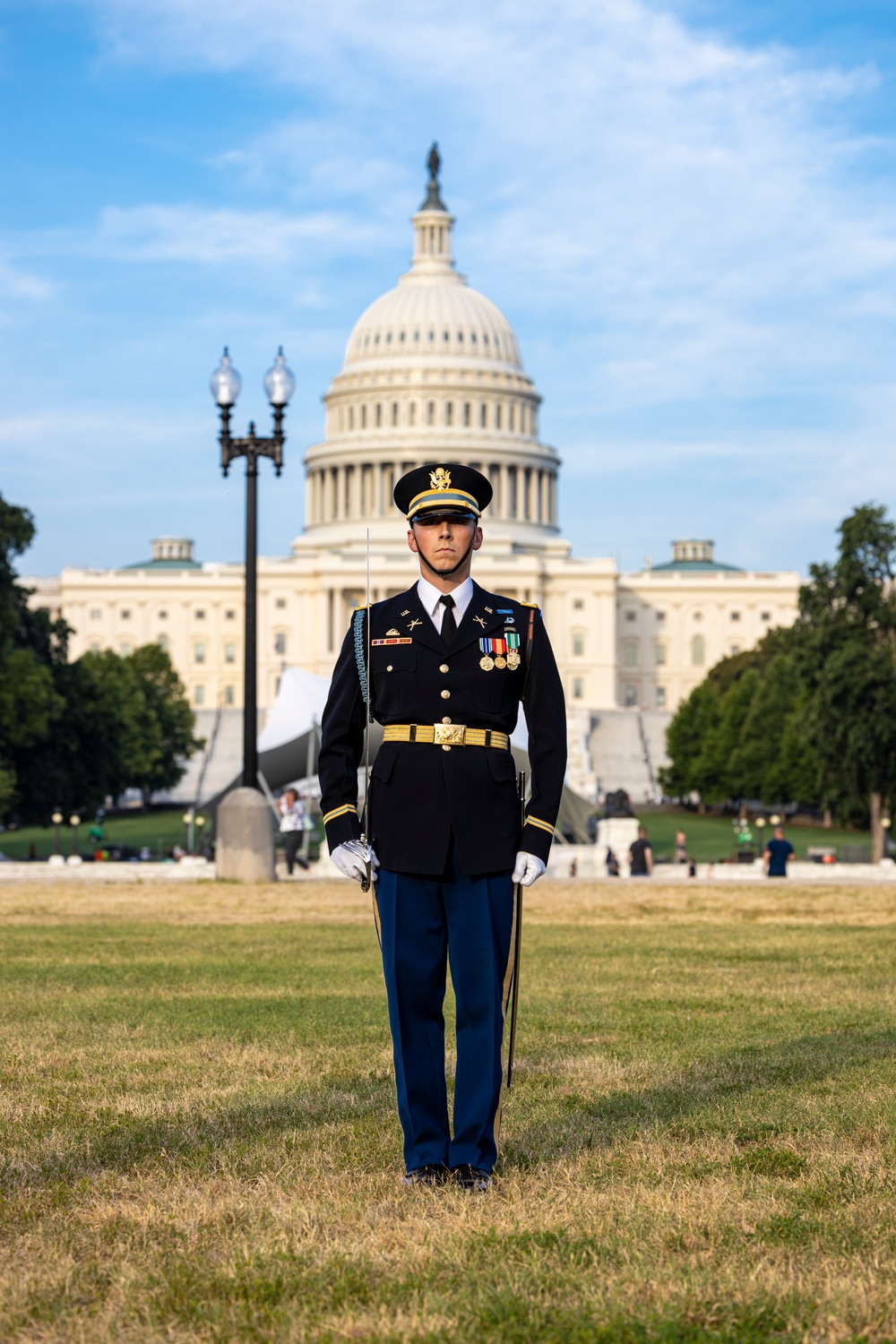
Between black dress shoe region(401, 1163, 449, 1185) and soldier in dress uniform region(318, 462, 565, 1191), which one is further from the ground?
soldier in dress uniform region(318, 462, 565, 1191)

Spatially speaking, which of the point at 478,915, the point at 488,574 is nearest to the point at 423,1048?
the point at 478,915

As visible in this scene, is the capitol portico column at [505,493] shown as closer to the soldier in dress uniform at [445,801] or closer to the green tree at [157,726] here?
the green tree at [157,726]

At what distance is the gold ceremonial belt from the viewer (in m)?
6.80

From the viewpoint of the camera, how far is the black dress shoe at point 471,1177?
648 centimetres

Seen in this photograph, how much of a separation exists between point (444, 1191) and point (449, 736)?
149 cm

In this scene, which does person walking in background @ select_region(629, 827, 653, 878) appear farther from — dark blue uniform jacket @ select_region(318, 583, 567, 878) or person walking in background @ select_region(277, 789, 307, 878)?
dark blue uniform jacket @ select_region(318, 583, 567, 878)

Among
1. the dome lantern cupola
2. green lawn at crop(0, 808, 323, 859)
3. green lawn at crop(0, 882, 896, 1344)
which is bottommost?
green lawn at crop(0, 882, 896, 1344)

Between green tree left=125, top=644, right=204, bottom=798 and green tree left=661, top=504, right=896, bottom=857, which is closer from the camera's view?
green tree left=661, top=504, right=896, bottom=857

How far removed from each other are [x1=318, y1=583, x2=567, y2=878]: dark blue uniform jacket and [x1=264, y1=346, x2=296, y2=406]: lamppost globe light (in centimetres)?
1992

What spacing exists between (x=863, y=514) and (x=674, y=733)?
1785 inches

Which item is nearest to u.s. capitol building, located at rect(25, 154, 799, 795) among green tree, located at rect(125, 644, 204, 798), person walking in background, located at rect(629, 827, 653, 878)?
green tree, located at rect(125, 644, 204, 798)

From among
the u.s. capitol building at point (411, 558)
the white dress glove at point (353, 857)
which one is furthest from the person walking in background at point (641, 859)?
the u.s. capitol building at point (411, 558)

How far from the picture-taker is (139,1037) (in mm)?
9898

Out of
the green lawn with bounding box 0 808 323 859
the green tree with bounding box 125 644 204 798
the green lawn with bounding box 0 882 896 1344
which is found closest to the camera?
the green lawn with bounding box 0 882 896 1344
